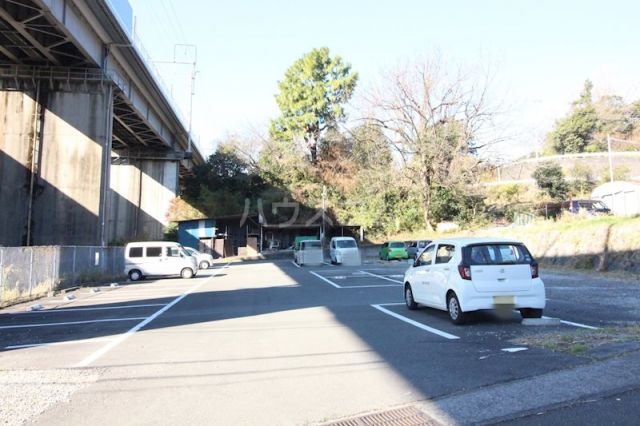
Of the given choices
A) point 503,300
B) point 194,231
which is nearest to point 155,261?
point 503,300

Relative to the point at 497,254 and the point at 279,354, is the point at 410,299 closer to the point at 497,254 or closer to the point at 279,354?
the point at 497,254

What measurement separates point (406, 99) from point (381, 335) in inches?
1667

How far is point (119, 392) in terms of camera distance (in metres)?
6.10

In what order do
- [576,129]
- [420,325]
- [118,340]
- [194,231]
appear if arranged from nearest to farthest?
[118,340] → [420,325] → [194,231] → [576,129]

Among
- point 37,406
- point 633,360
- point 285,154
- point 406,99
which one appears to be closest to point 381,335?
point 633,360

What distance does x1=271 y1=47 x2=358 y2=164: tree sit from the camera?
60.4 m

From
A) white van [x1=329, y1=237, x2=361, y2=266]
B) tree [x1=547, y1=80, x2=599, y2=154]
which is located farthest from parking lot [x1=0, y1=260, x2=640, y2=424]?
tree [x1=547, y1=80, x2=599, y2=154]

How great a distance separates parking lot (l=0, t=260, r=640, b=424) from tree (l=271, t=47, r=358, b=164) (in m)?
47.2

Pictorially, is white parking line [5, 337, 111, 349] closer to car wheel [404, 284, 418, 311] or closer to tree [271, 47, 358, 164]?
car wheel [404, 284, 418, 311]

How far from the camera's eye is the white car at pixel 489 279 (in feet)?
31.8

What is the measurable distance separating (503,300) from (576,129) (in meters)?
63.5

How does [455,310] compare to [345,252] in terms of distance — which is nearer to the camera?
[455,310]

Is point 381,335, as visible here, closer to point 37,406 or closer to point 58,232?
point 37,406

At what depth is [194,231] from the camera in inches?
2114
